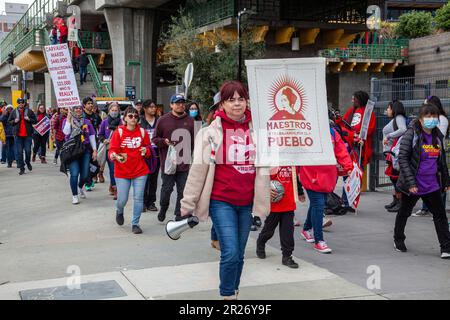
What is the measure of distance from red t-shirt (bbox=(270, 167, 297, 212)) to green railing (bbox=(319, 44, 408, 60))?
2751 centimetres

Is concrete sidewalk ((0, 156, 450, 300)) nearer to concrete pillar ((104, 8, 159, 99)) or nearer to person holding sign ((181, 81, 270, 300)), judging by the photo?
person holding sign ((181, 81, 270, 300))

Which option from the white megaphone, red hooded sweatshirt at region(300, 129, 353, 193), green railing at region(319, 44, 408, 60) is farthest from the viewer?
green railing at region(319, 44, 408, 60)

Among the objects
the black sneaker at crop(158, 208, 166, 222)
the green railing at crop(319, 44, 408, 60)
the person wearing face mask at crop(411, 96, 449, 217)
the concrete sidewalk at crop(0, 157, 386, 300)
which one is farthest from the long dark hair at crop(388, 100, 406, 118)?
the green railing at crop(319, 44, 408, 60)

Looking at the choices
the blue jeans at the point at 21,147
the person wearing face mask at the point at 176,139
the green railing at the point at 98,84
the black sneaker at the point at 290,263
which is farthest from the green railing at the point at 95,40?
the black sneaker at the point at 290,263

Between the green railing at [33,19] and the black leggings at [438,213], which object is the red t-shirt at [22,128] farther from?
the green railing at [33,19]

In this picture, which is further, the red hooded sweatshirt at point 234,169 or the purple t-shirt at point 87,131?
the purple t-shirt at point 87,131

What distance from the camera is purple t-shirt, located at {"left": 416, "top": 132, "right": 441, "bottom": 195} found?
6816 mm

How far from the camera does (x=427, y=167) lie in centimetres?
684

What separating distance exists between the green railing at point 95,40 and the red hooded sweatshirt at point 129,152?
Answer: 31.0 m

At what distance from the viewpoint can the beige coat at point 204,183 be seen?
4691 mm

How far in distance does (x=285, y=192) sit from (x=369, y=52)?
30.6 m

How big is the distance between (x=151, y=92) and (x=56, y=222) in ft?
82.7

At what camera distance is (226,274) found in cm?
462

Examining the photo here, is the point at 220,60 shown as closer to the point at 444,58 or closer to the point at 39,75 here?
the point at 444,58
